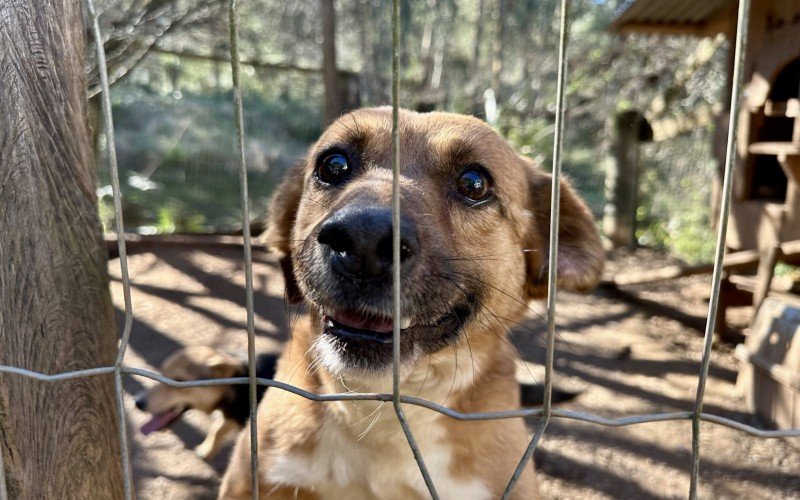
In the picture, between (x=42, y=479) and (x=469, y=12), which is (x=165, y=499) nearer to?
(x=42, y=479)

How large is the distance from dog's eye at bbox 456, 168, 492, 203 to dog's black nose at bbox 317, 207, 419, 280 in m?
0.62

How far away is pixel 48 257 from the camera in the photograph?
150 cm

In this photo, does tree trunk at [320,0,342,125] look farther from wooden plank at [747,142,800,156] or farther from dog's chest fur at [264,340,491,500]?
dog's chest fur at [264,340,491,500]

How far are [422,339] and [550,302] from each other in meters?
0.77

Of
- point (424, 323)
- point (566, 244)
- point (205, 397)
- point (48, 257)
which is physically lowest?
point (205, 397)

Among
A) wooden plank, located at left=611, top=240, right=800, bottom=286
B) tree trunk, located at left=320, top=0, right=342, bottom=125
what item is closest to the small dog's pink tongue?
wooden plank, located at left=611, top=240, right=800, bottom=286

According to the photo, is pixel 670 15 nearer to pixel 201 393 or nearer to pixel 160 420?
pixel 201 393

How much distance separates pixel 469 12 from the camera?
11.1m

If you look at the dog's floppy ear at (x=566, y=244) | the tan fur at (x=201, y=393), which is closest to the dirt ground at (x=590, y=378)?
the tan fur at (x=201, y=393)

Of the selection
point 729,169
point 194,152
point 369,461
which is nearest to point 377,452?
point 369,461

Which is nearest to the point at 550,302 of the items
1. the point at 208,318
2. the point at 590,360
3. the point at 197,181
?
the point at 590,360

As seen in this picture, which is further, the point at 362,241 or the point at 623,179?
the point at 623,179

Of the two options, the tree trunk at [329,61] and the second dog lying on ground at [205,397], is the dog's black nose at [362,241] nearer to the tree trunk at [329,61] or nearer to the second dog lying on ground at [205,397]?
the second dog lying on ground at [205,397]

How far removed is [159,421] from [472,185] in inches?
90.1
